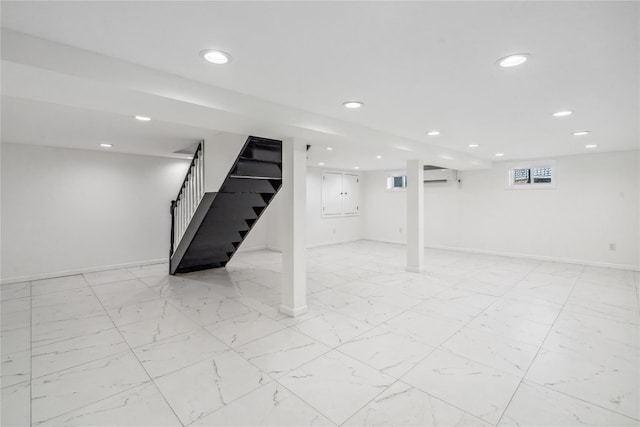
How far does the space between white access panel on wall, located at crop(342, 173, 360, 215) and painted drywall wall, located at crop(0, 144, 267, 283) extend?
Result: 4.62 m

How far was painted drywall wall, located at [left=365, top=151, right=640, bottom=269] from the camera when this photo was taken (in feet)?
19.3

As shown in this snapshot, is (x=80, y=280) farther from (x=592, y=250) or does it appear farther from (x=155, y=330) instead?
(x=592, y=250)

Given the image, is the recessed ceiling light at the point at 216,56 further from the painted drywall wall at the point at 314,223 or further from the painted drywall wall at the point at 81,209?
the painted drywall wall at the point at 314,223

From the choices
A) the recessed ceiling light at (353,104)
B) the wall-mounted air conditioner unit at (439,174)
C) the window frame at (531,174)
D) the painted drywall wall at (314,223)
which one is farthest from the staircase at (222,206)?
the window frame at (531,174)

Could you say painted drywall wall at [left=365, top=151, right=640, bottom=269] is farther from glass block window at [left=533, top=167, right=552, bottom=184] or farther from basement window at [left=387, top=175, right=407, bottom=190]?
basement window at [left=387, top=175, right=407, bottom=190]

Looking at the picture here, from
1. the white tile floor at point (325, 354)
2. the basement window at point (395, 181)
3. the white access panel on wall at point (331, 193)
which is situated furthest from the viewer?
the basement window at point (395, 181)

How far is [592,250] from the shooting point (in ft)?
20.4

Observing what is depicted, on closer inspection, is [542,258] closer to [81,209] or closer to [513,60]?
[513,60]

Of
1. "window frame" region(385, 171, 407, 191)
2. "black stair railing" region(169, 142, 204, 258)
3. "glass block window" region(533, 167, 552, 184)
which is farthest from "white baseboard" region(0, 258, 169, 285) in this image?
"glass block window" region(533, 167, 552, 184)

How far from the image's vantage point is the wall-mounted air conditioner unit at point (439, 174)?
8000mm

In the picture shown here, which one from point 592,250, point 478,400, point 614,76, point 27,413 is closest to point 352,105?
point 614,76

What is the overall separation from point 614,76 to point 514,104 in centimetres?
75

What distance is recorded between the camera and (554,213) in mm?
6590

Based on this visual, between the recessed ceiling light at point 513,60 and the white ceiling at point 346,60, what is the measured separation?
58 millimetres
